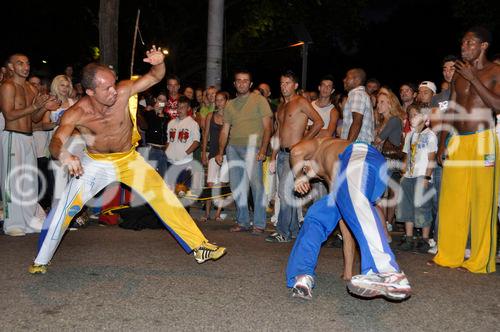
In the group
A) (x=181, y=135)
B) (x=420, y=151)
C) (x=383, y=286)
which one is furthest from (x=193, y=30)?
(x=383, y=286)

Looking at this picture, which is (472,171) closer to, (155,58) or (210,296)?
(210,296)

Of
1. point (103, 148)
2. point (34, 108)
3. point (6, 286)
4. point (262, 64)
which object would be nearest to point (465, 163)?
point (103, 148)

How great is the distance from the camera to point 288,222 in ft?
24.7

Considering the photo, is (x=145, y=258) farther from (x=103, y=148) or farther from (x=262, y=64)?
(x=262, y=64)

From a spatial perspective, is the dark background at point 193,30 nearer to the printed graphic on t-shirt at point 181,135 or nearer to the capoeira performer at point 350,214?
the printed graphic on t-shirt at point 181,135

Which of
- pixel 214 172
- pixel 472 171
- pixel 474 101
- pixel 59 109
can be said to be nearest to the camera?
pixel 474 101

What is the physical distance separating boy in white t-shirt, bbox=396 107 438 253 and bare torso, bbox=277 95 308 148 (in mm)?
1299

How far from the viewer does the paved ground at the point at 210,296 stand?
4301 millimetres

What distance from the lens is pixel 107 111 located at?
5.86 m

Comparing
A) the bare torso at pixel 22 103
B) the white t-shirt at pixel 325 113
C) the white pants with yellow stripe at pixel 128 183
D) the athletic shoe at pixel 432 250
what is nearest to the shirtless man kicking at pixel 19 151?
the bare torso at pixel 22 103

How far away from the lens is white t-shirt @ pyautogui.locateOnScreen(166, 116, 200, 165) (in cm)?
932

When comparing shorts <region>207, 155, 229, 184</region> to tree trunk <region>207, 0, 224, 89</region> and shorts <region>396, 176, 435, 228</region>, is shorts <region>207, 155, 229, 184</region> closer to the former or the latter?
tree trunk <region>207, 0, 224, 89</region>

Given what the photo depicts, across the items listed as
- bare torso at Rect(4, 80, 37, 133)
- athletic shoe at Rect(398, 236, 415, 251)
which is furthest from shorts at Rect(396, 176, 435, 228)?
bare torso at Rect(4, 80, 37, 133)

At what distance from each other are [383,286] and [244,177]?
403 centimetres
